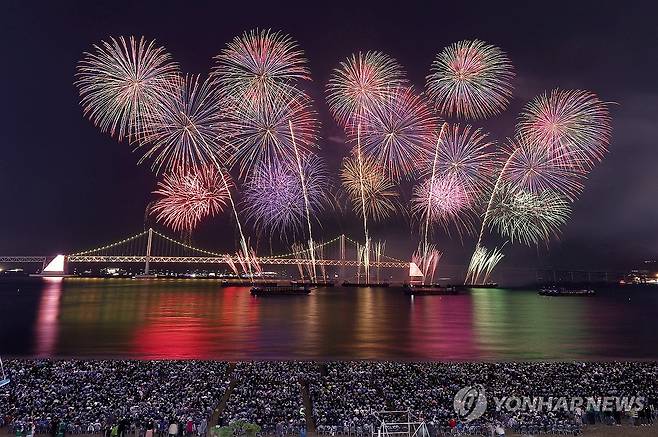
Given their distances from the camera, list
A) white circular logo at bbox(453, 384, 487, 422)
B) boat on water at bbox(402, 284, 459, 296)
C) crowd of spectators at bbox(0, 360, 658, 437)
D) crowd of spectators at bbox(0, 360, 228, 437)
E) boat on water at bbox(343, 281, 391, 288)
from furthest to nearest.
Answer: boat on water at bbox(343, 281, 391, 288) → boat on water at bbox(402, 284, 459, 296) → white circular logo at bbox(453, 384, 487, 422) → crowd of spectators at bbox(0, 360, 658, 437) → crowd of spectators at bbox(0, 360, 228, 437)

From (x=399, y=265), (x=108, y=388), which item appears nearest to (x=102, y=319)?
(x=108, y=388)

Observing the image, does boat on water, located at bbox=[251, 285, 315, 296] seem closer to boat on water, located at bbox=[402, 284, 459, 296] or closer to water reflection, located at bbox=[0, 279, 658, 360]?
boat on water, located at bbox=[402, 284, 459, 296]

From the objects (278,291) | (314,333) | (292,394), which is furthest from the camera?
(278,291)

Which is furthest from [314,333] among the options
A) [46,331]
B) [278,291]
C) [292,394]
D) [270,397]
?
[278,291]

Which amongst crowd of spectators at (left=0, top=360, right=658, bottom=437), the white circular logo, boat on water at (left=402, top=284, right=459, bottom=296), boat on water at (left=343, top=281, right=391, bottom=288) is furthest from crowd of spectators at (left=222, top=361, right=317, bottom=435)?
boat on water at (left=343, top=281, right=391, bottom=288)

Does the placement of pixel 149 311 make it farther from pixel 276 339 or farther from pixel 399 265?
pixel 399 265

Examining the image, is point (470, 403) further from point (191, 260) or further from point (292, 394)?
point (191, 260)
